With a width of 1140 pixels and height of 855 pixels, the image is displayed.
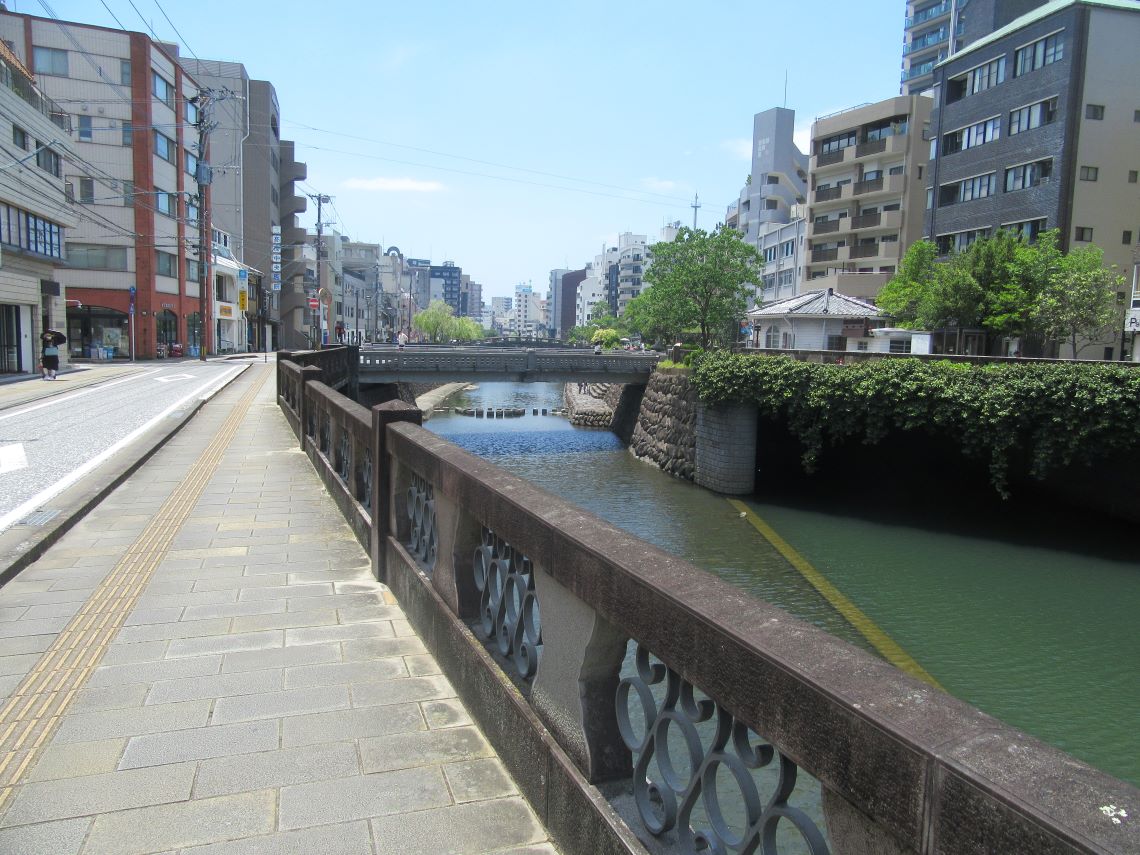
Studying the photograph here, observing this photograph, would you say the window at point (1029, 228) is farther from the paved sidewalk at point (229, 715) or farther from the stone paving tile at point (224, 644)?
the stone paving tile at point (224, 644)

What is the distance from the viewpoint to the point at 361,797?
313 centimetres

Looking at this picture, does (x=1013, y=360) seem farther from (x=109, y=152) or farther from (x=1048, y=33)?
(x=109, y=152)

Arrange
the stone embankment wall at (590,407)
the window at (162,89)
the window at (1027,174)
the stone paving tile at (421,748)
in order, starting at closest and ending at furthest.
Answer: the stone paving tile at (421,748), the window at (1027,174), the window at (162,89), the stone embankment wall at (590,407)

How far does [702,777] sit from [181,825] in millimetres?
2031

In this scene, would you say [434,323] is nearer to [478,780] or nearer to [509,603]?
[509,603]

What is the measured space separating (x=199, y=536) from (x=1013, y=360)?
66.1ft

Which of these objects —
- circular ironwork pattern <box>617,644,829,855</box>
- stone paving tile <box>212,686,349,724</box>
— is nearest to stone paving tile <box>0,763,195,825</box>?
stone paving tile <box>212,686,349,724</box>

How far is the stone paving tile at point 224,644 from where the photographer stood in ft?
15.2

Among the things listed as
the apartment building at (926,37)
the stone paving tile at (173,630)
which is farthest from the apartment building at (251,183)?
the stone paving tile at (173,630)

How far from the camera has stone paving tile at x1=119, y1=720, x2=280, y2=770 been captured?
3.42 meters

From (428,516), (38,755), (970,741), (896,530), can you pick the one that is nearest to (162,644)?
(38,755)

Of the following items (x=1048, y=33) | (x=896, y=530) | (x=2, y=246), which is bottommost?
(x=896, y=530)

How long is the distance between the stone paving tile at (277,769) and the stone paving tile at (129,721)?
454mm

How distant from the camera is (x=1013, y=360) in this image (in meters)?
21.0
